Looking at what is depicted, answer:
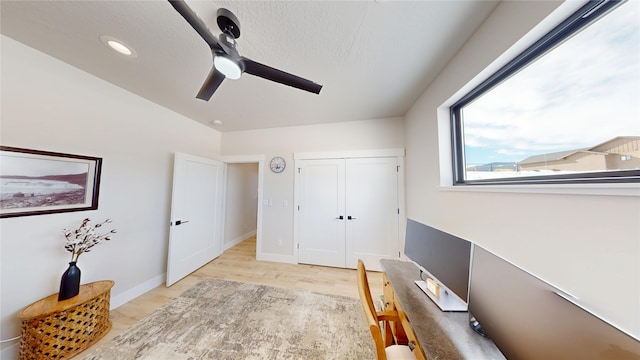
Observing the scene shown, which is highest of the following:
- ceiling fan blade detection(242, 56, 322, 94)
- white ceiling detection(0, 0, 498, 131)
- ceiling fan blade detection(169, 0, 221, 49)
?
white ceiling detection(0, 0, 498, 131)

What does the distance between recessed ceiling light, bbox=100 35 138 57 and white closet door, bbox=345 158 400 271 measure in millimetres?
2708

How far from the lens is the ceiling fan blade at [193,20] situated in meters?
0.84

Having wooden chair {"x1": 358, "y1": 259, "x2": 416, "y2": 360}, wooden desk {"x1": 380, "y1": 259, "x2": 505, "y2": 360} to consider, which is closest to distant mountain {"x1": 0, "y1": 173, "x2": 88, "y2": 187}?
wooden chair {"x1": 358, "y1": 259, "x2": 416, "y2": 360}

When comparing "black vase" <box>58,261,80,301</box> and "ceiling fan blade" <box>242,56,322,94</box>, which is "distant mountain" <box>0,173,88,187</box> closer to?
"black vase" <box>58,261,80,301</box>

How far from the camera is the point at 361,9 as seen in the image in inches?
46.4

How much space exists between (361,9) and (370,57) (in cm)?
46

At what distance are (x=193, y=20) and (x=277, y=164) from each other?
8.21 ft

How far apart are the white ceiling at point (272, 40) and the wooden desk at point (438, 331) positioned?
189cm

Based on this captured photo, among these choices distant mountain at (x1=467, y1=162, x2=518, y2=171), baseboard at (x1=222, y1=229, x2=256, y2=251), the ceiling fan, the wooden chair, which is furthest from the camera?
baseboard at (x1=222, y1=229, x2=256, y2=251)

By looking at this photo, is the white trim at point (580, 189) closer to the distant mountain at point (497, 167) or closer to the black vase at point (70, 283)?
the distant mountain at point (497, 167)

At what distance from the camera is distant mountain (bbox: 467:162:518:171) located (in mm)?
1145

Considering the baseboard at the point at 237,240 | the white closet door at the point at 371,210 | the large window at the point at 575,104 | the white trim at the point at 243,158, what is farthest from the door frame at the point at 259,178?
the large window at the point at 575,104

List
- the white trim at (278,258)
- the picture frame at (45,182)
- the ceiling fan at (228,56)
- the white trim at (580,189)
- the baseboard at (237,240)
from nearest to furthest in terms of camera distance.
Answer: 1. the white trim at (580,189)
2. the ceiling fan at (228,56)
3. the picture frame at (45,182)
4. the white trim at (278,258)
5. the baseboard at (237,240)

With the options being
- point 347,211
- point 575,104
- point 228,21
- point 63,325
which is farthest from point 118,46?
point 347,211
